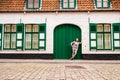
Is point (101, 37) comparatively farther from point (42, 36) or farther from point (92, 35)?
point (42, 36)

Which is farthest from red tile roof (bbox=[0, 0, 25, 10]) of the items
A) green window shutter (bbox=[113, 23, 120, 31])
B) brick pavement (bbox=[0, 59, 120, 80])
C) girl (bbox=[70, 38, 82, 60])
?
brick pavement (bbox=[0, 59, 120, 80])

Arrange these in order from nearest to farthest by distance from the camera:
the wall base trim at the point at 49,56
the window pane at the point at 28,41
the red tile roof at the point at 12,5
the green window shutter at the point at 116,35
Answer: the wall base trim at the point at 49,56 < the green window shutter at the point at 116,35 < the window pane at the point at 28,41 < the red tile roof at the point at 12,5

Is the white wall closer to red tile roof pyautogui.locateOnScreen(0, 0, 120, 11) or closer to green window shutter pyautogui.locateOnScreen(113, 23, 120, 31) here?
green window shutter pyautogui.locateOnScreen(113, 23, 120, 31)

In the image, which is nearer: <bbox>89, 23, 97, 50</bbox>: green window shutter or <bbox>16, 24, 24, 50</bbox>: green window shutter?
<bbox>89, 23, 97, 50</bbox>: green window shutter

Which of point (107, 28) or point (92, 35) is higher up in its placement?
point (107, 28)

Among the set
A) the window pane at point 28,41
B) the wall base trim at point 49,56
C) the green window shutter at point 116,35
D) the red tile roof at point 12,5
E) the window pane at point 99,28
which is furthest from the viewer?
the red tile roof at point 12,5

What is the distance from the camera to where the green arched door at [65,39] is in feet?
78.1

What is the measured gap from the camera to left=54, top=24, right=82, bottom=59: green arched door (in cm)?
2380

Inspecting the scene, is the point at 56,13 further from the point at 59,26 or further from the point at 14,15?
the point at 14,15

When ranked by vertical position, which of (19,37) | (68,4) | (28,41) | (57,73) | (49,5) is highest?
(68,4)

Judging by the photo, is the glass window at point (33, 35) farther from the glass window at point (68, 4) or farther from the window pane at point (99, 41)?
the window pane at point (99, 41)

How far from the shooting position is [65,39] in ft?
78.2

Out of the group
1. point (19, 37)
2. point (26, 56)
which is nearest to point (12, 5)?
point (19, 37)

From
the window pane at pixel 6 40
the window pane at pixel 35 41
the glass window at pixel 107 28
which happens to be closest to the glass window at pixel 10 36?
the window pane at pixel 6 40
